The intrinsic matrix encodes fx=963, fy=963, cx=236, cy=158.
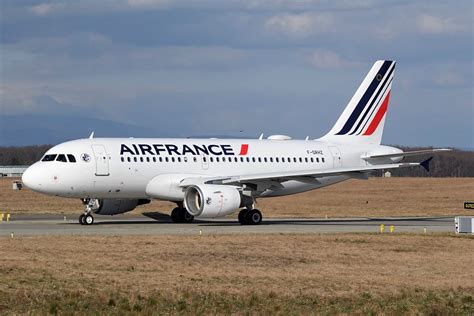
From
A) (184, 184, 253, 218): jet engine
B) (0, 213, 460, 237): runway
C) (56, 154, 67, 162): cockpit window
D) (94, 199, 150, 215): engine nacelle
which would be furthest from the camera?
(94, 199, 150, 215): engine nacelle

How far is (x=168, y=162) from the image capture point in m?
51.0

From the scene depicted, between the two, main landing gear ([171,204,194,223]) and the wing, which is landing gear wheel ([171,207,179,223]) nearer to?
main landing gear ([171,204,194,223])

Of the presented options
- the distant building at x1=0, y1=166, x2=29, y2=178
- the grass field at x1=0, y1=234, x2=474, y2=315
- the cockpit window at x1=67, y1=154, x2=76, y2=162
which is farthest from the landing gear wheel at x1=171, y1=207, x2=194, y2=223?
the distant building at x1=0, y1=166, x2=29, y2=178

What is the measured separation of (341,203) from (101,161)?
32340mm

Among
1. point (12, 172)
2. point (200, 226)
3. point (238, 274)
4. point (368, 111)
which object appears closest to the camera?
point (238, 274)

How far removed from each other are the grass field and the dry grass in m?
24.9

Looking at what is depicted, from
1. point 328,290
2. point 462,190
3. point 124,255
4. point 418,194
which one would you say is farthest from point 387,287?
point 462,190

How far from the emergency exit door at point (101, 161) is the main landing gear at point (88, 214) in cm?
215

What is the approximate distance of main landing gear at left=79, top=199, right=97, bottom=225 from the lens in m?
49.0

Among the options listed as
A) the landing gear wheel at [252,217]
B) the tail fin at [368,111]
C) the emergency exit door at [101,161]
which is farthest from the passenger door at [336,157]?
the emergency exit door at [101,161]

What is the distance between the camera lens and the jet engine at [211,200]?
156ft

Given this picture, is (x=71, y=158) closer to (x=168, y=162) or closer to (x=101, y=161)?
(x=101, y=161)

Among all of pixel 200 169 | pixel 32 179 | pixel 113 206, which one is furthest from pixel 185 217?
pixel 32 179

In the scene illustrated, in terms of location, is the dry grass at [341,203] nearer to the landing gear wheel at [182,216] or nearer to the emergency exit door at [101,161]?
the landing gear wheel at [182,216]
